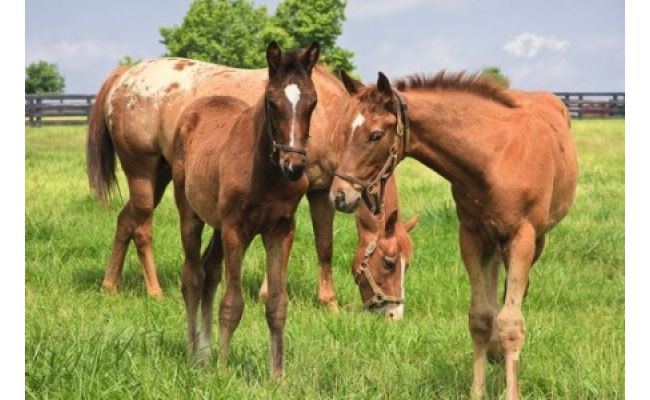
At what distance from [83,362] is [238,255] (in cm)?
105

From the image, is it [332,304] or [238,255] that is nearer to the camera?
[238,255]

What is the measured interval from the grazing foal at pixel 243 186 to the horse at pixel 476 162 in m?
0.31

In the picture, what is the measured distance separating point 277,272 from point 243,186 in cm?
57

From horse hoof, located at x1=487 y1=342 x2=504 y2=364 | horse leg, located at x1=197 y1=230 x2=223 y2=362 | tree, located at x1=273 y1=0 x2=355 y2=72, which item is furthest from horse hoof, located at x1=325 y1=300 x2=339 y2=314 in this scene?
tree, located at x1=273 y1=0 x2=355 y2=72

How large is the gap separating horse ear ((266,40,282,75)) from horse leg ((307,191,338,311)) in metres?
2.54

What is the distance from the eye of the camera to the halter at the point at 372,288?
6758 mm

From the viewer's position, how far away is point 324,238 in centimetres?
712

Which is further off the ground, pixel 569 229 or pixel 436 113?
pixel 436 113

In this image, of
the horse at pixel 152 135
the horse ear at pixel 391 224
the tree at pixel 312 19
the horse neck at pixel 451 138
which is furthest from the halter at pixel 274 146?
the tree at pixel 312 19

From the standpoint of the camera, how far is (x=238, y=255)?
4.77m

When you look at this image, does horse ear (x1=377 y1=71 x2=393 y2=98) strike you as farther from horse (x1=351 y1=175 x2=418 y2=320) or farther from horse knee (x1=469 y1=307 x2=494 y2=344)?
horse (x1=351 y1=175 x2=418 y2=320)

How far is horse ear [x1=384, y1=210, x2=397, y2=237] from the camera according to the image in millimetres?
6949

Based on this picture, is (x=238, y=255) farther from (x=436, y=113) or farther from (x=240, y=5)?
(x=240, y=5)

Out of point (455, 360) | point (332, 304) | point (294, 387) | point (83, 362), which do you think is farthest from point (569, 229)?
point (83, 362)
